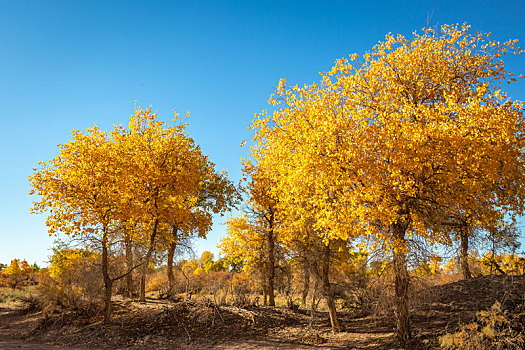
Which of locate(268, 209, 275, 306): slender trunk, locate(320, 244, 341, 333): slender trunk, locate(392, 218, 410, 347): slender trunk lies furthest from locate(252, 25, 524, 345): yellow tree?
locate(268, 209, 275, 306): slender trunk

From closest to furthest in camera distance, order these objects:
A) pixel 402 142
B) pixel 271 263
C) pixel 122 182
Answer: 1. pixel 402 142
2. pixel 122 182
3. pixel 271 263

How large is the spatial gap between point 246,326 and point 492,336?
787 cm

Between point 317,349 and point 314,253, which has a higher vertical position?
point 314,253

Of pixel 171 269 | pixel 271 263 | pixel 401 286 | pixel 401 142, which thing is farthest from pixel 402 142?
pixel 171 269

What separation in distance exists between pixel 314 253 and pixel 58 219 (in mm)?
9276

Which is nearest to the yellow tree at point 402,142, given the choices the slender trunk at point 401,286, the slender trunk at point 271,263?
the slender trunk at point 401,286

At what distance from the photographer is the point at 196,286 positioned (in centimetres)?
1644

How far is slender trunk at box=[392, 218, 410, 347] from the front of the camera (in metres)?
10.4

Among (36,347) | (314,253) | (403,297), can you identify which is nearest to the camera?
(403,297)

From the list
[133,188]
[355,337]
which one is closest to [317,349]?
[355,337]

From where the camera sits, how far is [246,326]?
44.0 ft

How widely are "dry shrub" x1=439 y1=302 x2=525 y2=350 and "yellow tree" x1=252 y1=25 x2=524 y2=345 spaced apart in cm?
137

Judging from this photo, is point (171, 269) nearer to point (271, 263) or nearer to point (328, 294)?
point (271, 263)

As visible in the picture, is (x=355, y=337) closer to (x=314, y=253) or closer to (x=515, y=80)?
(x=314, y=253)
